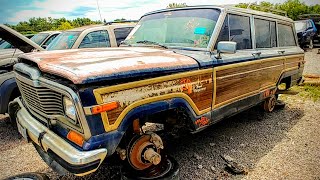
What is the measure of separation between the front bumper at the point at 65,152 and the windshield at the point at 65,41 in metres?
4.08

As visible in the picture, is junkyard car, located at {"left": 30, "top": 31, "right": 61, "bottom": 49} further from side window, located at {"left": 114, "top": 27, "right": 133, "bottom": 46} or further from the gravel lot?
the gravel lot

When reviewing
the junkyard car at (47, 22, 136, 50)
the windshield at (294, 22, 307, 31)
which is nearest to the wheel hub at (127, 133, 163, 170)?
the junkyard car at (47, 22, 136, 50)

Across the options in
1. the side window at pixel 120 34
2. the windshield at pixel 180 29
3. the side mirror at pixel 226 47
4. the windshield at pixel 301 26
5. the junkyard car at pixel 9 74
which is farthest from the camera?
the windshield at pixel 301 26

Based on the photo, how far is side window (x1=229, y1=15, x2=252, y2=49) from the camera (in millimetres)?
3502

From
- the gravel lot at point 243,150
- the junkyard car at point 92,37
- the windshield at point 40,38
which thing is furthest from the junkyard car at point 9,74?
the windshield at point 40,38

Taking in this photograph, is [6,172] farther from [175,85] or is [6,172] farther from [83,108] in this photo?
[175,85]

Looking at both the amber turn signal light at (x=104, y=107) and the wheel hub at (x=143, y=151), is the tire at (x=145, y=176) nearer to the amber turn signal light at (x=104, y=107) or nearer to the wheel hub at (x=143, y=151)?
the wheel hub at (x=143, y=151)

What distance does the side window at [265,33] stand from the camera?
412cm

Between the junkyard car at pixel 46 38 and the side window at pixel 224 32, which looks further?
the junkyard car at pixel 46 38

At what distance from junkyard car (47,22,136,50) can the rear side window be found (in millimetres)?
3686

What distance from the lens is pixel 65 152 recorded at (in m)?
1.97

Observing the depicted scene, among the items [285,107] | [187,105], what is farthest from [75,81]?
[285,107]

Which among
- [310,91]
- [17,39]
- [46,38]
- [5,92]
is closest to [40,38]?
[46,38]

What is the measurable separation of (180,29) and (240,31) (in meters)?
1.01
